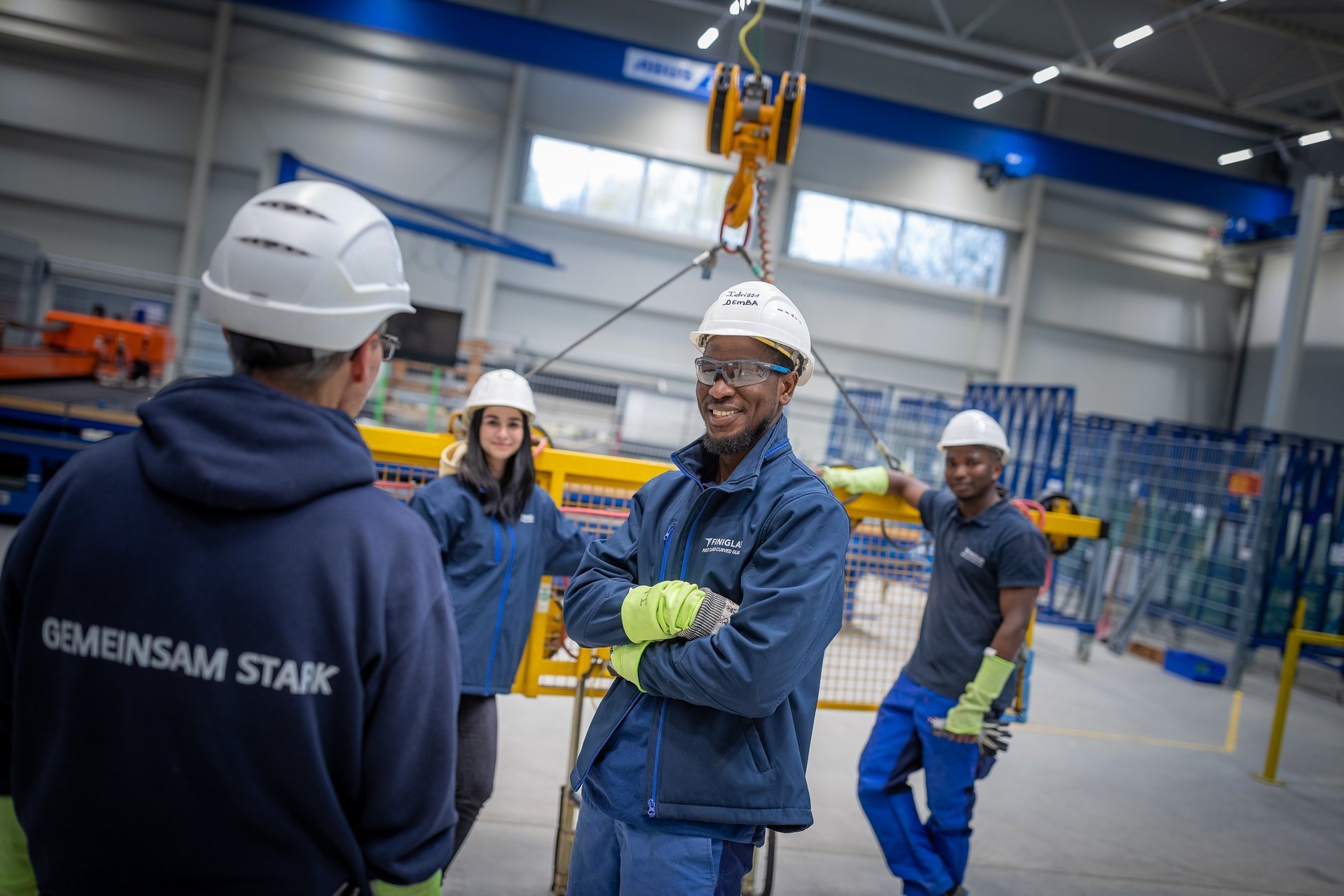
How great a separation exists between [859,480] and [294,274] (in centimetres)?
280

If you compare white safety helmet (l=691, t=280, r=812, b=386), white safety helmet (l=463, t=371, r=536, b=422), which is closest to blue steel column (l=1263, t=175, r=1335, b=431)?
white safety helmet (l=463, t=371, r=536, b=422)

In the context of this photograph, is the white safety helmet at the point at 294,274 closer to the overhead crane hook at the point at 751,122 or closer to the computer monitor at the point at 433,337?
the overhead crane hook at the point at 751,122

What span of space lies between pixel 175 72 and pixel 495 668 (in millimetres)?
16171

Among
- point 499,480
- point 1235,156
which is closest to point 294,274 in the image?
point 499,480

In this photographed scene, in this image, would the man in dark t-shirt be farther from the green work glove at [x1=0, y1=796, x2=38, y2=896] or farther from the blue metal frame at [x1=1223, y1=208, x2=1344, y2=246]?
the blue metal frame at [x1=1223, y1=208, x2=1344, y2=246]

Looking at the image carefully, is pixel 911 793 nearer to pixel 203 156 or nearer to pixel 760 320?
pixel 760 320

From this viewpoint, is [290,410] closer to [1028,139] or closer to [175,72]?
[1028,139]

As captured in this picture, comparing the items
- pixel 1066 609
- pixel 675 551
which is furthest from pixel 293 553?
pixel 1066 609

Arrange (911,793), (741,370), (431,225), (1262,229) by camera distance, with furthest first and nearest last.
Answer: (1262,229) < (431,225) < (911,793) < (741,370)

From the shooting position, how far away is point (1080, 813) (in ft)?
17.5

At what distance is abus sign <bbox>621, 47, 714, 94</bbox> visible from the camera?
1344 centimetres

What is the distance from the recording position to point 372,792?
4.01 ft

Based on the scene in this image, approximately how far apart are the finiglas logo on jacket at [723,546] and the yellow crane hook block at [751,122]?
225 cm

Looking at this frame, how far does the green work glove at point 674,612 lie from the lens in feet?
6.35
